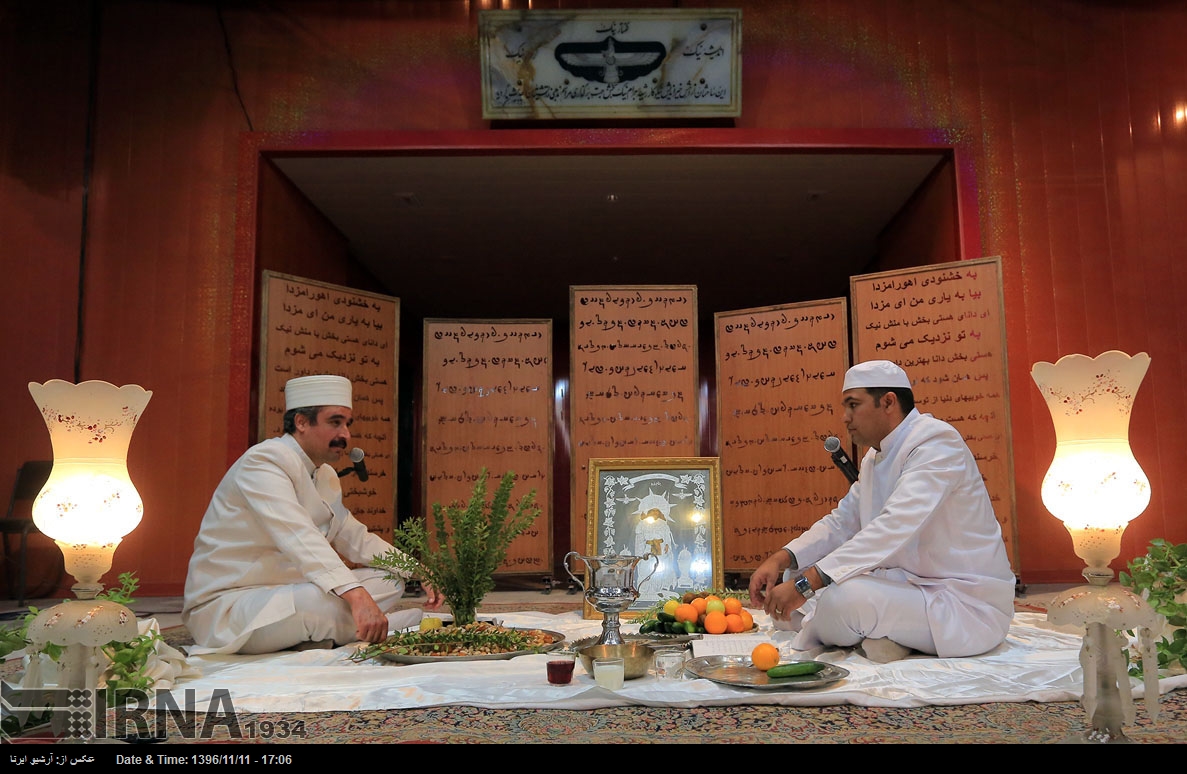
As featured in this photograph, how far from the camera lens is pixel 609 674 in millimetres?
2395

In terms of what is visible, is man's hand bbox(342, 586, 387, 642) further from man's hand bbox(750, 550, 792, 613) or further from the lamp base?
the lamp base

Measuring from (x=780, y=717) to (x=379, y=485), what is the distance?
12.3 feet

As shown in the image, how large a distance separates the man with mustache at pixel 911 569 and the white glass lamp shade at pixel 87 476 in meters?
2.03

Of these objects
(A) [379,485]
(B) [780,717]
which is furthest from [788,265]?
(B) [780,717]

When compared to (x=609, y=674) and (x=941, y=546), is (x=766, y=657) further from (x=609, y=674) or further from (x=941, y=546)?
(x=941, y=546)

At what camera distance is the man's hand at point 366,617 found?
2.94m

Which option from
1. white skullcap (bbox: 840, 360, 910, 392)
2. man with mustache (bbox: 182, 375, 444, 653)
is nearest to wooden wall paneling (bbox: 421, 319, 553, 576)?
man with mustache (bbox: 182, 375, 444, 653)

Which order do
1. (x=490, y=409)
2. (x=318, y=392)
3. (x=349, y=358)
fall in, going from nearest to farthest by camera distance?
(x=318, y=392) → (x=349, y=358) → (x=490, y=409)

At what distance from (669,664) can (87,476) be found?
5.96 ft

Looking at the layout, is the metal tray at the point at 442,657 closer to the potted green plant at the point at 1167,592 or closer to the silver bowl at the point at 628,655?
the silver bowl at the point at 628,655

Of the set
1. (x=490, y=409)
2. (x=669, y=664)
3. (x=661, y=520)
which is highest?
(x=490, y=409)

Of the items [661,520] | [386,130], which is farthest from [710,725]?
[386,130]

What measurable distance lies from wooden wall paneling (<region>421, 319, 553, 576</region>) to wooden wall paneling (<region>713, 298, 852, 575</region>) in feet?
3.75
